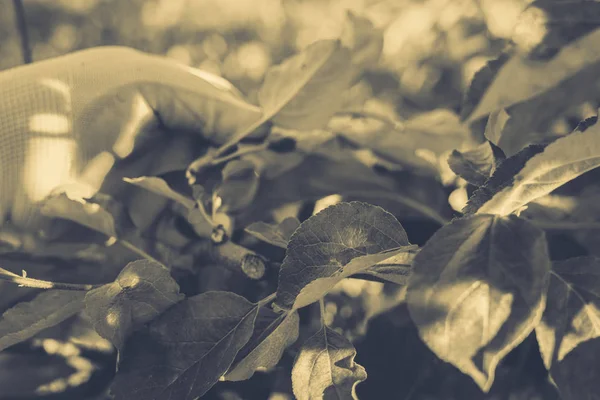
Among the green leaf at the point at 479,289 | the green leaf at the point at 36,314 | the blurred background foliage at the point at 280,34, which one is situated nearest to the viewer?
the green leaf at the point at 479,289

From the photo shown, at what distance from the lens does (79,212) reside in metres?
0.36

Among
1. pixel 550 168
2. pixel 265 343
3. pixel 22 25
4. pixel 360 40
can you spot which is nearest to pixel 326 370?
pixel 265 343

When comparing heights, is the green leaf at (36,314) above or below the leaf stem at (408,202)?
below

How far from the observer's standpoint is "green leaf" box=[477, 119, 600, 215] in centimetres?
25

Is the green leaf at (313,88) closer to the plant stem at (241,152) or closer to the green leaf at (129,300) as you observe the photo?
the plant stem at (241,152)

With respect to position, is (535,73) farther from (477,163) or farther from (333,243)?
(333,243)

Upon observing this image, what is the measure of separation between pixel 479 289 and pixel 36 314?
10.6 inches

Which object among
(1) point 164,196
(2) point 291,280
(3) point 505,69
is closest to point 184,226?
(1) point 164,196

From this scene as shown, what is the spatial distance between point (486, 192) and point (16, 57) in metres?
0.49

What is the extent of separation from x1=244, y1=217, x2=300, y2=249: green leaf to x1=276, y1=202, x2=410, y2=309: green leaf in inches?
2.0

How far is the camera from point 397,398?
37 cm

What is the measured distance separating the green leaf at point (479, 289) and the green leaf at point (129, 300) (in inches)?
6.1

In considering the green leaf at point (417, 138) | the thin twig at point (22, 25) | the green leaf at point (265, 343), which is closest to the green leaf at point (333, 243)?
the green leaf at point (265, 343)

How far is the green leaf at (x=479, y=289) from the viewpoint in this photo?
0.23 m
